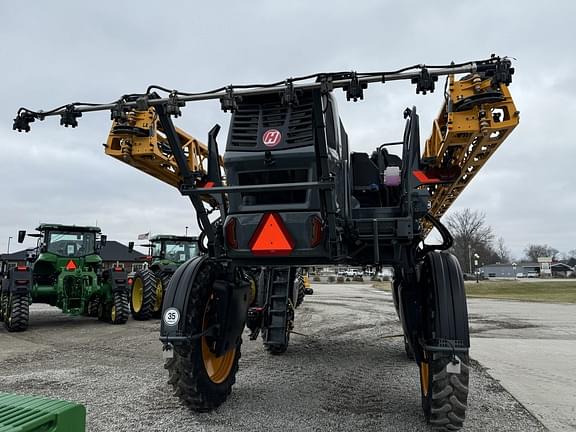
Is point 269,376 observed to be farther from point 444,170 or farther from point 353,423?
point 444,170

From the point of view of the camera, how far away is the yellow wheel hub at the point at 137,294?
1365 centimetres

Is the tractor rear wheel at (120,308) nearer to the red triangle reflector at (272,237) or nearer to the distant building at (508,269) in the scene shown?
the red triangle reflector at (272,237)

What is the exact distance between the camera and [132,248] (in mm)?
15656

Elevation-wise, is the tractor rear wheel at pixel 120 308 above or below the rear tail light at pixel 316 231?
below

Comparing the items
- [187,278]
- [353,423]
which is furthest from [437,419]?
[187,278]

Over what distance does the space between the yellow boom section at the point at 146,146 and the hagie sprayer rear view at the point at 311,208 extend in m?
1.14

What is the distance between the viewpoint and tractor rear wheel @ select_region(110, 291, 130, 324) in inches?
476

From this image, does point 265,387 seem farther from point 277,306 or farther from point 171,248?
point 171,248

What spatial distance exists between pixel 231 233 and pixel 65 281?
959 cm

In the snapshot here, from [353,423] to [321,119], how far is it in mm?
2752

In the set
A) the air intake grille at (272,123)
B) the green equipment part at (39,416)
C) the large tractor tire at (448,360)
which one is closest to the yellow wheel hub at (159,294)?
the air intake grille at (272,123)

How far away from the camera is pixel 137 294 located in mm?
13891

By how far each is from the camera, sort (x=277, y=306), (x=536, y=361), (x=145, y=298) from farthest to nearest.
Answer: (x=145, y=298), (x=536, y=361), (x=277, y=306)

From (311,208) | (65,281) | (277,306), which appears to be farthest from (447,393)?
(65,281)
